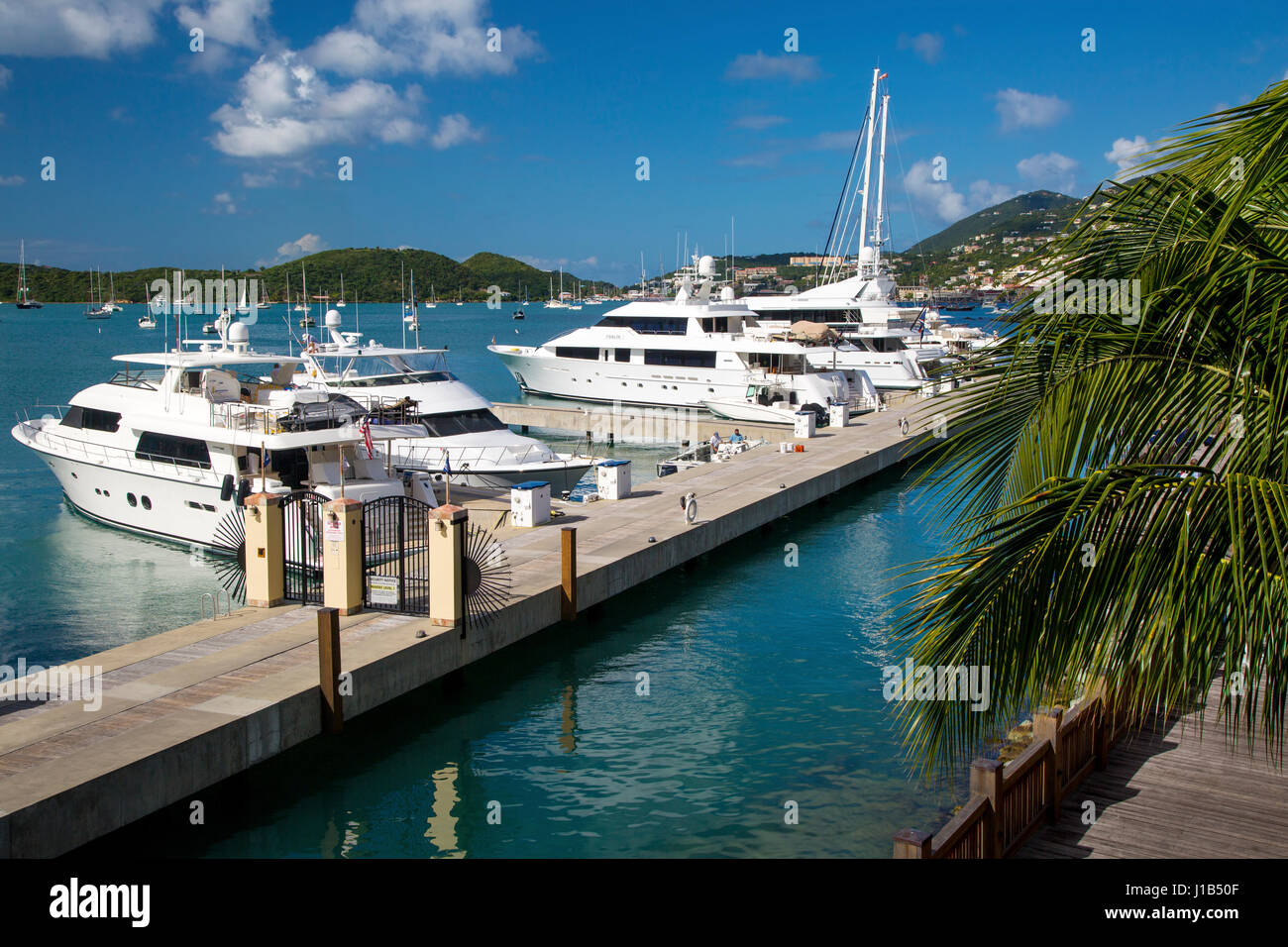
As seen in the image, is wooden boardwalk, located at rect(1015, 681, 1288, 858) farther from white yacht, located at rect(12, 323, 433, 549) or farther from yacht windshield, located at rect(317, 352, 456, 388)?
yacht windshield, located at rect(317, 352, 456, 388)

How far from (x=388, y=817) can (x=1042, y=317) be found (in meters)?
9.55

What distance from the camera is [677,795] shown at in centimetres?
1214

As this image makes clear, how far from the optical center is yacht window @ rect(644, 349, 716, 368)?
47.2m

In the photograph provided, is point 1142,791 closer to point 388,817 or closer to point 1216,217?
point 1216,217

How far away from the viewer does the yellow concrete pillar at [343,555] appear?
584 inches

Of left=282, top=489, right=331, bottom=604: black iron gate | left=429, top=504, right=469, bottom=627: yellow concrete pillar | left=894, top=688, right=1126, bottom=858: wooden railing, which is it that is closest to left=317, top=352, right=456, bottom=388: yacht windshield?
left=282, top=489, right=331, bottom=604: black iron gate

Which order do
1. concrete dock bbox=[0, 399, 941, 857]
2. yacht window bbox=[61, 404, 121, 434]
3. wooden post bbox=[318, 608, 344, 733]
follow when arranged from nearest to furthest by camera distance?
concrete dock bbox=[0, 399, 941, 857] < wooden post bbox=[318, 608, 344, 733] < yacht window bbox=[61, 404, 121, 434]

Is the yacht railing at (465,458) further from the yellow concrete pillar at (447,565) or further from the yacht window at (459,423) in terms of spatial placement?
the yellow concrete pillar at (447,565)

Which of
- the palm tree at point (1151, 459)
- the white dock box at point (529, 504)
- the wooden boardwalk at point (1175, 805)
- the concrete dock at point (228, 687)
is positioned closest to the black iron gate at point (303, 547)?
the concrete dock at point (228, 687)

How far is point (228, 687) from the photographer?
12.3 meters

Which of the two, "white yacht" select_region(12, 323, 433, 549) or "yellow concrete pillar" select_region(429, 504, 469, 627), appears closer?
"yellow concrete pillar" select_region(429, 504, 469, 627)
